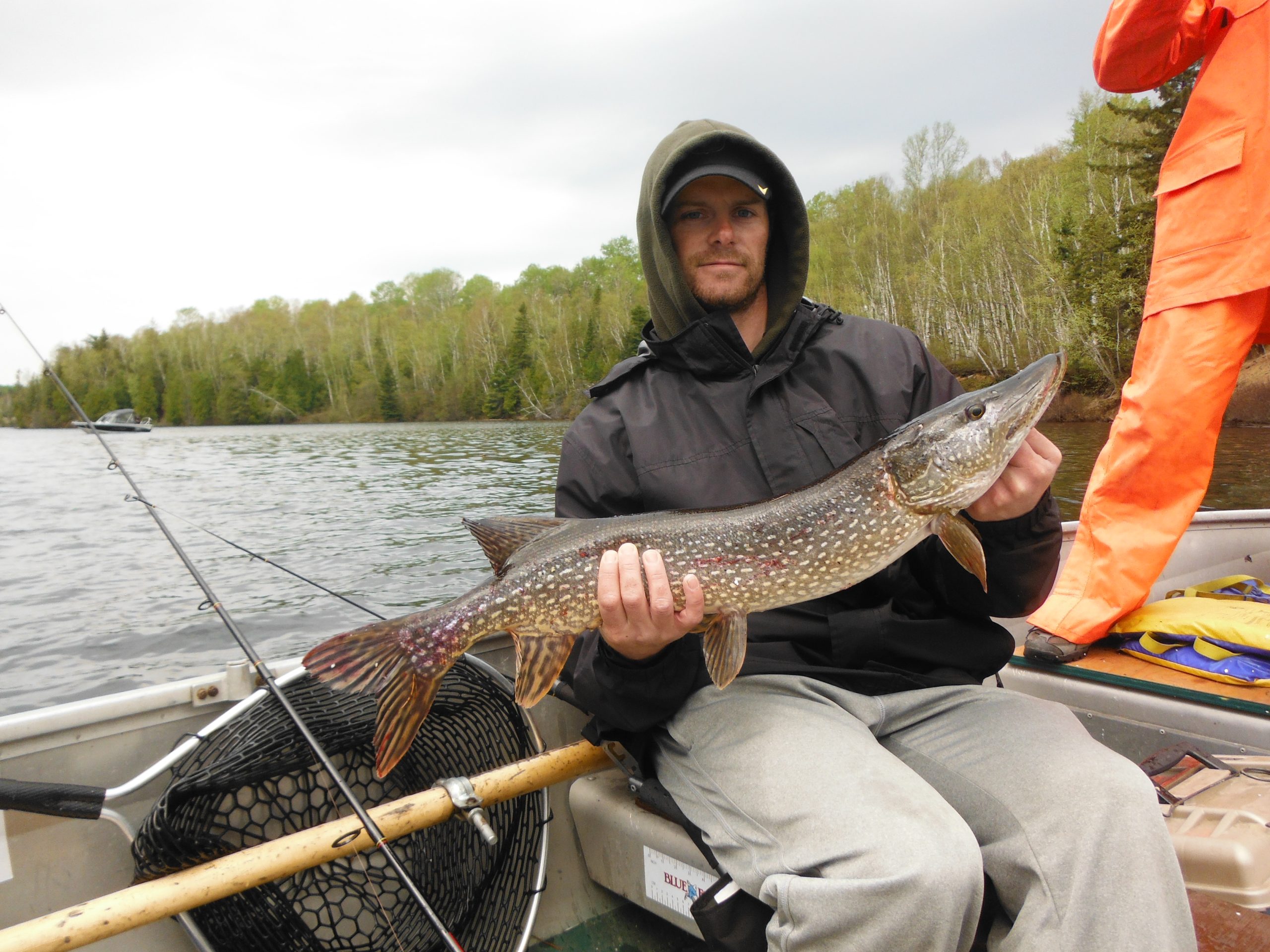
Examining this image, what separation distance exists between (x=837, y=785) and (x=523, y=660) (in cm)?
79

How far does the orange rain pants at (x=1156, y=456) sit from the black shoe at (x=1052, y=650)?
3cm

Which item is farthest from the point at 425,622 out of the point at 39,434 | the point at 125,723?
the point at 39,434

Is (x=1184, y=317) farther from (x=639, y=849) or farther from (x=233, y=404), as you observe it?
(x=233, y=404)

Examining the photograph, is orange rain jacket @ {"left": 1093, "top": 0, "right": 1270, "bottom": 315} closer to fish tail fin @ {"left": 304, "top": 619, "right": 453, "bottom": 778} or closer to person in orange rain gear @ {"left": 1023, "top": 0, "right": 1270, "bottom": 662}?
person in orange rain gear @ {"left": 1023, "top": 0, "right": 1270, "bottom": 662}

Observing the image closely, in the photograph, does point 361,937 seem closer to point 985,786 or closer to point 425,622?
point 425,622

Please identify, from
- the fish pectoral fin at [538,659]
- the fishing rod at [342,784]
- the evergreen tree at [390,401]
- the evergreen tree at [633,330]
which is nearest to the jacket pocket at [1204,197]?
the fish pectoral fin at [538,659]

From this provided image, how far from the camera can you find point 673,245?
8.13ft

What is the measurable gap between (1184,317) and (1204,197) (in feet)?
1.46

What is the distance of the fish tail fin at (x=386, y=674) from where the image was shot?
1.78 m

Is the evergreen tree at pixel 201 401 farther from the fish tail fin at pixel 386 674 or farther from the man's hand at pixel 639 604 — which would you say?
the man's hand at pixel 639 604

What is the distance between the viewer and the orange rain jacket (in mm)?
2758

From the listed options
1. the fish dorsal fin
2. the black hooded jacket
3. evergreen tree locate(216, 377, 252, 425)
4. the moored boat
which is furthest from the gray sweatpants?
evergreen tree locate(216, 377, 252, 425)

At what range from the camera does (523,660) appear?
1938 mm

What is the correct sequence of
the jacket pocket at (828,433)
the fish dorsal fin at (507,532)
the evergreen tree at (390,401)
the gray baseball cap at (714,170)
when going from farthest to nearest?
the evergreen tree at (390,401)
the gray baseball cap at (714,170)
the jacket pocket at (828,433)
the fish dorsal fin at (507,532)
